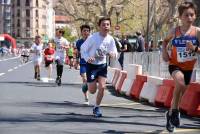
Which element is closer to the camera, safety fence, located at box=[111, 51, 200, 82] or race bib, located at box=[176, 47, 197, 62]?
race bib, located at box=[176, 47, 197, 62]

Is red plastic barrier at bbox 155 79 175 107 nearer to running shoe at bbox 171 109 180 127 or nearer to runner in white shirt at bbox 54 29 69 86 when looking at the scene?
running shoe at bbox 171 109 180 127

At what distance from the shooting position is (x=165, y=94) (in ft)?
45.3

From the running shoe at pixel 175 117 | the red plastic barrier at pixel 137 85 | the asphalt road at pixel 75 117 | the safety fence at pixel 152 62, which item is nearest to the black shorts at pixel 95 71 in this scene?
the asphalt road at pixel 75 117

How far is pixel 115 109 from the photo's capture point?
13.4 meters

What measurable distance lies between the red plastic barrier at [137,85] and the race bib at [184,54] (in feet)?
22.4

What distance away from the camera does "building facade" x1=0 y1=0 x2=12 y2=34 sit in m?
188

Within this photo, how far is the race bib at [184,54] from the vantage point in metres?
9.16

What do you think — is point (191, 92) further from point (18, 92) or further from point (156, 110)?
point (18, 92)

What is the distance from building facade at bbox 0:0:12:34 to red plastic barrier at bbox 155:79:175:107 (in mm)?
174640

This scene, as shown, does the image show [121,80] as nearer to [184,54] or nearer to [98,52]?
[98,52]

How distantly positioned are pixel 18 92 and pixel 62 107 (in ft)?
15.8

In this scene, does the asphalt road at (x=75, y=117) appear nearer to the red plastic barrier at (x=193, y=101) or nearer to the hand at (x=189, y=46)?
the red plastic barrier at (x=193, y=101)

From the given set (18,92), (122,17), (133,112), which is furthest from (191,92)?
(122,17)

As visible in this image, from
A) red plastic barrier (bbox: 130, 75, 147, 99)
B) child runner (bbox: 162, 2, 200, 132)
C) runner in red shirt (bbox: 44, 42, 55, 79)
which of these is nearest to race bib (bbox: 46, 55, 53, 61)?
runner in red shirt (bbox: 44, 42, 55, 79)
